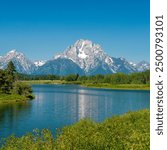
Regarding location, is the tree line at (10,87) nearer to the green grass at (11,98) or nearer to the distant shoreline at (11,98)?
the green grass at (11,98)

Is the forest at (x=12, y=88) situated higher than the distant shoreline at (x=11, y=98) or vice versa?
the forest at (x=12, y=88)

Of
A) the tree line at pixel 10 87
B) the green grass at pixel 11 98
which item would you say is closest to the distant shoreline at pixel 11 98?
the green grass at pixel 11 98

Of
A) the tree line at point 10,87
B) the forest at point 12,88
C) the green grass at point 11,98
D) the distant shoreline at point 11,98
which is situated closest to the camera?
the distant shoreline at point 11,98

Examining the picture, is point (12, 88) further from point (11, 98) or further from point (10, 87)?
point (11, 98)

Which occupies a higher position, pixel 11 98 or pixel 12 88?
pixel 12 88

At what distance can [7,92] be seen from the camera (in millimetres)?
133875

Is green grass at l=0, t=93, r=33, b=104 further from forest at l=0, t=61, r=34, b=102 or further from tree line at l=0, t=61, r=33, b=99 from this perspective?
tree line at l=0, t=61, r=33, b=99

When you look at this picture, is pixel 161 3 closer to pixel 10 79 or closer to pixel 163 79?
pixel 163 79

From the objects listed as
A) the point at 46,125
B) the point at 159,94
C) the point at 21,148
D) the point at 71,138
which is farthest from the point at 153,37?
the point at 46,125

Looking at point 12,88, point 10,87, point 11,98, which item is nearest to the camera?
point 11,98

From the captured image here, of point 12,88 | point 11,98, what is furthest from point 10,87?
point 11,98

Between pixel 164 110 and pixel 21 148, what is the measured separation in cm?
2081

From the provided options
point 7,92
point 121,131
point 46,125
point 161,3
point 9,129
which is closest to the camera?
point 161,3

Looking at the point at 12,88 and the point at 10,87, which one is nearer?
the point at 10,87
